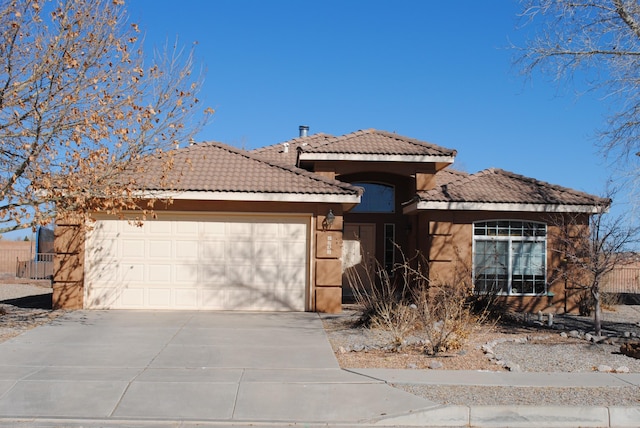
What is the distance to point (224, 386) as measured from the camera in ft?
28.0

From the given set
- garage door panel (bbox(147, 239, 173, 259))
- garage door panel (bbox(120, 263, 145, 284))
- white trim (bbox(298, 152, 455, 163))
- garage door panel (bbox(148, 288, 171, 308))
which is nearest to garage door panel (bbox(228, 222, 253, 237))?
garage door panel (bbox(147, 239, 173, 259))

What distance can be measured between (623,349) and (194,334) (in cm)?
758

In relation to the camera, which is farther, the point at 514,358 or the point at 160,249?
the point at 160,249

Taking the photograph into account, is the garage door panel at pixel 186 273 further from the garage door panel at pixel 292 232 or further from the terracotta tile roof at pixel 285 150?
the terracotta tile roof at pixel 285 150

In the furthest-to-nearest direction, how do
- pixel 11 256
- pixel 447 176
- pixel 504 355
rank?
pixel 11 256, pixel 447 176, pixel 504 355

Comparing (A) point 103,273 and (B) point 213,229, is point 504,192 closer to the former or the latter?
(B) point 213,229

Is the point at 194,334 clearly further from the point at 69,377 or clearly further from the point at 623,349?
the point at 623,349

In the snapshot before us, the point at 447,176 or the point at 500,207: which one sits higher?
the point at 447,176

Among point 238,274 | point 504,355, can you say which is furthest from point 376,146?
point 504,355

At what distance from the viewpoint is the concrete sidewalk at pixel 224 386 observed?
7590 mm

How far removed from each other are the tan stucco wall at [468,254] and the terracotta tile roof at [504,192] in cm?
47

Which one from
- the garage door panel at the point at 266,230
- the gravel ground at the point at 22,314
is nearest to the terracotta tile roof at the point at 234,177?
the garage door panel at the point at 266,230

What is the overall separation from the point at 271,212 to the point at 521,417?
911 centimetres

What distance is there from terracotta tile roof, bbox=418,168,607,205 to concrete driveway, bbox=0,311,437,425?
21.4 ft
